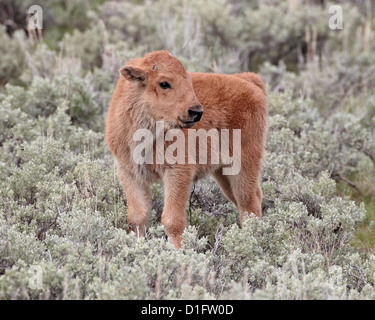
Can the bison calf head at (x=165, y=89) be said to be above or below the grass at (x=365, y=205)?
above

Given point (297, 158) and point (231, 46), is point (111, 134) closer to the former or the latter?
point (297, 158)

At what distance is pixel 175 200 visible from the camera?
535 cm

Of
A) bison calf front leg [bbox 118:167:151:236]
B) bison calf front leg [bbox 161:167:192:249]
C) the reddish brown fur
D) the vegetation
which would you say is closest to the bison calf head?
the reddish brown fur

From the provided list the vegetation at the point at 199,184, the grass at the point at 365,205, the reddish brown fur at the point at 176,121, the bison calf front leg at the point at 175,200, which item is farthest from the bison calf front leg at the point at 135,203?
the grass at the point at 365,205

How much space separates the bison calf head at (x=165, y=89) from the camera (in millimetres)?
4984

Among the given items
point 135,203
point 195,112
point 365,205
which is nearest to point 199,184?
point 135,203

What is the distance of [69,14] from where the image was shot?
14.7 metres

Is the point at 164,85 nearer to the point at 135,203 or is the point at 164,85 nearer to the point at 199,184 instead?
the point at 135,203

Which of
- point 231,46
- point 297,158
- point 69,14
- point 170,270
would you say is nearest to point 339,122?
point 297,158

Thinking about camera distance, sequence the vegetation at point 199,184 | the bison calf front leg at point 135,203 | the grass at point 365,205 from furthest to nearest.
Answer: the grass at point 365,205
the bison calf front leg at point 135,203
the vegetation at point 199,184

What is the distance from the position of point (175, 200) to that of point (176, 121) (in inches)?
31.7

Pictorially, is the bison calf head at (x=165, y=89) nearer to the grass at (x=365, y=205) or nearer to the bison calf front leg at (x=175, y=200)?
the bison calf front leg at (x=175, y=200)

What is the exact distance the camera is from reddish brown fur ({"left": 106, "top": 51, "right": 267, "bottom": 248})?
16.7ft
